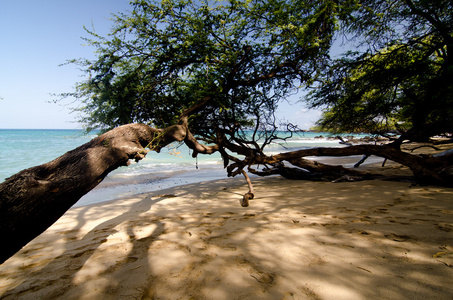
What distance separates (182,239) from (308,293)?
1.55 metres

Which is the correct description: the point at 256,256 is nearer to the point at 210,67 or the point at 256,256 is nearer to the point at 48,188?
the point at 48,188

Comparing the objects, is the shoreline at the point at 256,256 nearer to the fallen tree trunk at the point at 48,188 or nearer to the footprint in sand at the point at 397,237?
the footprint in sand at the point at 397,237

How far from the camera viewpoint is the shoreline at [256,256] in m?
1.51

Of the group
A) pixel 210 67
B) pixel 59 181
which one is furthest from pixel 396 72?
pixel 59 181

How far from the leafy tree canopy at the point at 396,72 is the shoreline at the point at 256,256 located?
264 cm

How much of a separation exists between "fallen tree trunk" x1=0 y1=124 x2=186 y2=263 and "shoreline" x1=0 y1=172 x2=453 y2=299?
730mm

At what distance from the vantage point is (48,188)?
138cm

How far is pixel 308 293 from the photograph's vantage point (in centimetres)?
143

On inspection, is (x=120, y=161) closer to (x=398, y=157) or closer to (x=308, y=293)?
(x=308, y=293)

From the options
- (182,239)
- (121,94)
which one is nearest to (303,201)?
(182,239)

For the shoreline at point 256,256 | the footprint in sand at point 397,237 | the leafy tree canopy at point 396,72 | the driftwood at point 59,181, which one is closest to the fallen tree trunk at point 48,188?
the driftwood at point 59,181

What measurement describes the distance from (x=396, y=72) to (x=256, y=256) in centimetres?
587

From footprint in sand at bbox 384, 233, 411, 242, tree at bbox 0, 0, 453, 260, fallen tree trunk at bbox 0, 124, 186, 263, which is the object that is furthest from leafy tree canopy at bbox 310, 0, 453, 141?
fallen tree trunk at bbox 0, 124, 186, 263

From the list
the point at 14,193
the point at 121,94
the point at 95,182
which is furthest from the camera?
the point at 121,94
